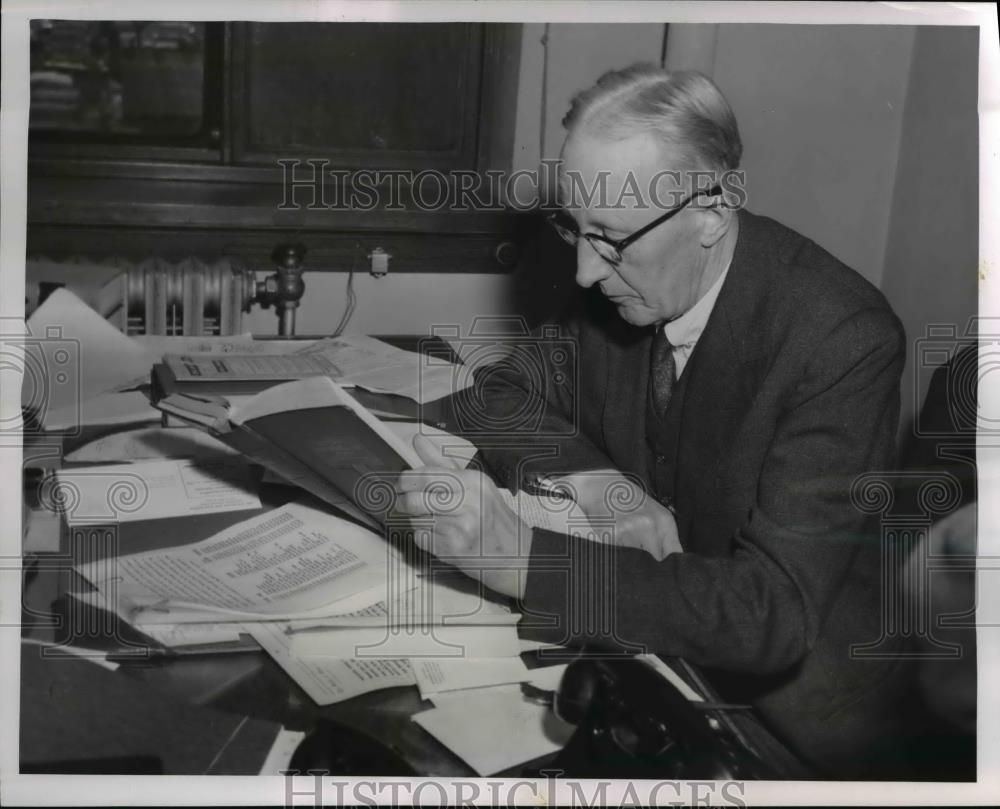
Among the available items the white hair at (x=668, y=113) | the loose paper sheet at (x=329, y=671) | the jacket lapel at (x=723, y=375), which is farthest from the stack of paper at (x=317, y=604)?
the white hair at (x=668, y=113)

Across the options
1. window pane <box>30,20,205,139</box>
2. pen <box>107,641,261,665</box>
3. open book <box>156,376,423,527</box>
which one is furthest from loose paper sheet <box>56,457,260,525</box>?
window pane <box>30,20,205,139</box>

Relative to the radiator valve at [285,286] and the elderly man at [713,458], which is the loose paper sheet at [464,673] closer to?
the elderly man at [713,458]

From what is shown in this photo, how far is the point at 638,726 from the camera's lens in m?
0.96

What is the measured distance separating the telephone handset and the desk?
0.20 feet

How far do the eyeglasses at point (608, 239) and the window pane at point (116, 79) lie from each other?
3.43 feet

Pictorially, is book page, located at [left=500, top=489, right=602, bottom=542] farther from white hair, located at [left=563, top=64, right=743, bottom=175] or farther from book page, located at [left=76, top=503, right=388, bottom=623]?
white hair, located at [left=563, top=64, right=743, bottom=175]

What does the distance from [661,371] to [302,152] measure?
0.91m

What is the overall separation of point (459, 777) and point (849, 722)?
1.60ft

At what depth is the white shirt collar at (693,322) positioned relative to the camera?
1.26 meters

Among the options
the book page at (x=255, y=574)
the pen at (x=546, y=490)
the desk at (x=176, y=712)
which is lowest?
the desk at (x=176, y=712)

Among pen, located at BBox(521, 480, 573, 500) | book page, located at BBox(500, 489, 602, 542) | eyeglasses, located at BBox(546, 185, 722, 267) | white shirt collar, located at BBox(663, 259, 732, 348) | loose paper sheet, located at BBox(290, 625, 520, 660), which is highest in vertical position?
eyeglasses, located at BBox(546, 185, 722, 267)

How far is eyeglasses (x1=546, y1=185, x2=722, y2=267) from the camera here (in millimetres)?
1189

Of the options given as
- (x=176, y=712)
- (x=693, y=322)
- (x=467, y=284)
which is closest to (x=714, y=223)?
(x=693, y=322)

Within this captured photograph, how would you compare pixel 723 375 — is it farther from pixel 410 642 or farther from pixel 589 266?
pixel 410 642
